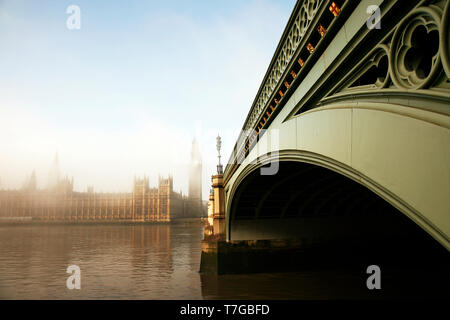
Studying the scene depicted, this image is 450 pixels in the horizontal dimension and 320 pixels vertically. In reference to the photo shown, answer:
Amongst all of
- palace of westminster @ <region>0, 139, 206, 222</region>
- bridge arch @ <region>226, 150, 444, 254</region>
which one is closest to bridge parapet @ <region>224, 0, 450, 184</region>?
bridge arch @ <region>226, 150, 444, 254</region>

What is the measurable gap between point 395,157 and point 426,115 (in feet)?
1.30

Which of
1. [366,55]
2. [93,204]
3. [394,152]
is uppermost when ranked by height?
[366,55]

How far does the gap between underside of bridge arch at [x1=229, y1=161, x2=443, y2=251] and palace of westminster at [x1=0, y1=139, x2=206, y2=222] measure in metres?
69.5

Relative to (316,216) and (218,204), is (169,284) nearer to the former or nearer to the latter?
(218,204)

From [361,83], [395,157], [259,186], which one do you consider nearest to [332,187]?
[259,186]

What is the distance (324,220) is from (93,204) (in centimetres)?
7986

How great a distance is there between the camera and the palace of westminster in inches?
3243

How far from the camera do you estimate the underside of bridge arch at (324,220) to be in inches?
497

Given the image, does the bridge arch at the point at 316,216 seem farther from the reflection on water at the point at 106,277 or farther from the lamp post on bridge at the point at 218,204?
the reflection on water at the point at 106,277

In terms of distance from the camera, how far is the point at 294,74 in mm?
4707

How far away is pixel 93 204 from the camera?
277 ft

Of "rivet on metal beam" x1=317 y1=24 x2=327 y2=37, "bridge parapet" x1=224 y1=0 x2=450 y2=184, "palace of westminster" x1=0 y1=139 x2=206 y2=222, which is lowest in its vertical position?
"palace of westminster" x1=0 y1=139 x2=206 y2=222

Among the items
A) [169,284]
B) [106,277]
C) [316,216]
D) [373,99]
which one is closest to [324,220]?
[316,216]

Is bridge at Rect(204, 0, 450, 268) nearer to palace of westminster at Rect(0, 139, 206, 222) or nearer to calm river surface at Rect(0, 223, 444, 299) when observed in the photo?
calm river surface at Rect(0, 223, 444, 299)
